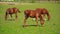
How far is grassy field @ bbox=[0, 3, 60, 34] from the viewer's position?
1.05 meters

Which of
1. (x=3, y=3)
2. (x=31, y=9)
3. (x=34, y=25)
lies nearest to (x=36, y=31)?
(x=34, y=25)

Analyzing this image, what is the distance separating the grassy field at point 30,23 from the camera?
105 centimetres

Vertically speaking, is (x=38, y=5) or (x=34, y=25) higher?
(x=38, y=5)

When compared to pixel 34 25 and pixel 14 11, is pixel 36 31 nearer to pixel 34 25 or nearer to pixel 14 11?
pixel 34 25

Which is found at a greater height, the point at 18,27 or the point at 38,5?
the point at 38,5

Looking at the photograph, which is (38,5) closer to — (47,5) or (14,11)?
(47,5)

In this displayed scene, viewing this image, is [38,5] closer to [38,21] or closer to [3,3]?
[38,21]

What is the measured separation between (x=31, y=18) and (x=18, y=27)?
117mm

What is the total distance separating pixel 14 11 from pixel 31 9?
0.42 ft

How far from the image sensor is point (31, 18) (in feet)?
3.47

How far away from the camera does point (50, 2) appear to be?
1.07m

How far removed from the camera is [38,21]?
3.49ft

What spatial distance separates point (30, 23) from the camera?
1.06 meters

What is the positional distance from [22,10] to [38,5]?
124 mm
